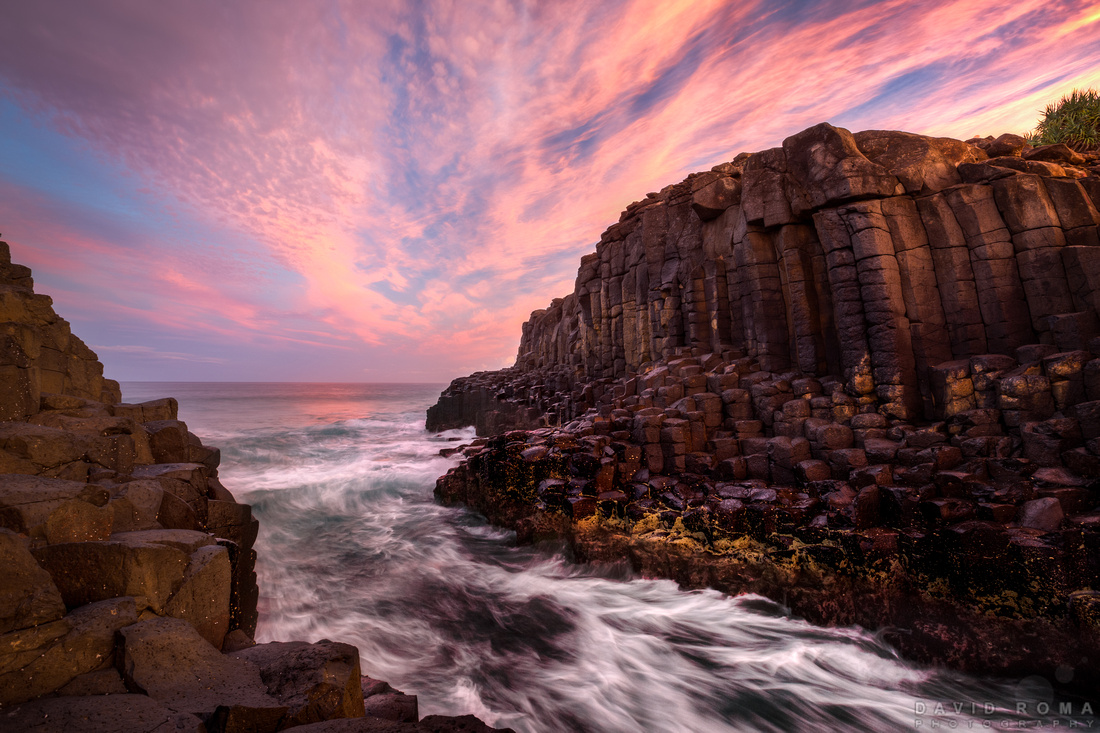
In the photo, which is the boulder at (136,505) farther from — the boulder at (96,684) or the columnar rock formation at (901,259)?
the columnar rock formation at (901,259)

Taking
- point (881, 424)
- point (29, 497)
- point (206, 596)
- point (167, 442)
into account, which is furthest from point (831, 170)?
point (167, 442)

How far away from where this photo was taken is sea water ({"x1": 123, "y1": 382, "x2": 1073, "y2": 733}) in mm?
5473

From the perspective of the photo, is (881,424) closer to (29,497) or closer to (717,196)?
(717,196)

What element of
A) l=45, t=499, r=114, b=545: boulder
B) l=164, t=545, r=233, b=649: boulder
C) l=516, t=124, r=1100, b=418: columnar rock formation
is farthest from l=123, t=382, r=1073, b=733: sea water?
l=516, t=124, r=1100, b=418: columnar rock formation

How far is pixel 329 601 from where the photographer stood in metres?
8.27

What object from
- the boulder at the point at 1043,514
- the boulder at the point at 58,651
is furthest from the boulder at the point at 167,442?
the boulder at the point at 1043,514

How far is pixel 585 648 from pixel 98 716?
5880 millimetres

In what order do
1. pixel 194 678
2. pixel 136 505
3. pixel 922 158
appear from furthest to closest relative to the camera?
pixel 922 158 → pixel 136 505 → pixel 194 678

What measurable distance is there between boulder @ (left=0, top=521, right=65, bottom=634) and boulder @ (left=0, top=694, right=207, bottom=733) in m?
0.47

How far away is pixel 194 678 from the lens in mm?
3014

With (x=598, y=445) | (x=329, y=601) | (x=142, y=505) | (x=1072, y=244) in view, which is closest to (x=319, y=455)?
(x=329, y=601)

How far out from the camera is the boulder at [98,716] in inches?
93.6

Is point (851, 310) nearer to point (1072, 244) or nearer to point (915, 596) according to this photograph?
point (1072, 244)

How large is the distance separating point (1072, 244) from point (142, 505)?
54.0 ft
